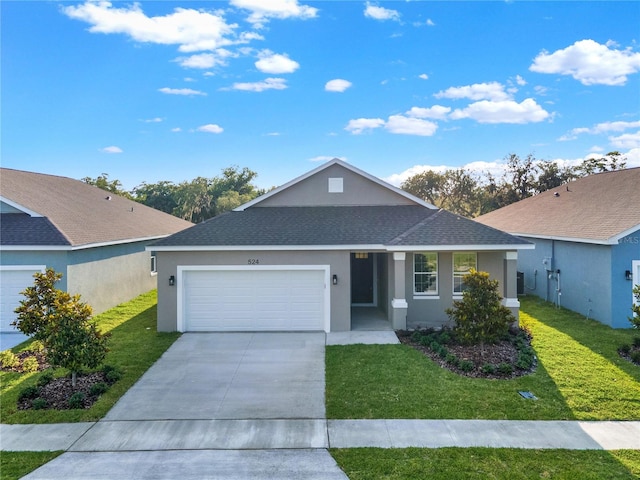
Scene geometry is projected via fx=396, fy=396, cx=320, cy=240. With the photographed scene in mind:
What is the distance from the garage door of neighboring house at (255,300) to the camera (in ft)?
42.2

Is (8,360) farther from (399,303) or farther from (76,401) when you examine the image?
(399,303)

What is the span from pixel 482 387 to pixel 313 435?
3.97m

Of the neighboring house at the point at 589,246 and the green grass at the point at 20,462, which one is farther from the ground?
the neighboring house at the point at 589,246

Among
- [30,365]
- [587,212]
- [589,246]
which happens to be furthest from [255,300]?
[587,212]

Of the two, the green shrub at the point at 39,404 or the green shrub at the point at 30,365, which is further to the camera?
the green shrub at the point at 30,365

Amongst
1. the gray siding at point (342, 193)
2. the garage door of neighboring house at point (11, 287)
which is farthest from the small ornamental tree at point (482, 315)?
the garage door of neighboring house at point (11, 287)

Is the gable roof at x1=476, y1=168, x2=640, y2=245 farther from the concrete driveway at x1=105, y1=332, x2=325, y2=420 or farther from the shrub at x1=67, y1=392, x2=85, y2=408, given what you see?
the shrub at x1=67, y1=392, x2=85, y2=408

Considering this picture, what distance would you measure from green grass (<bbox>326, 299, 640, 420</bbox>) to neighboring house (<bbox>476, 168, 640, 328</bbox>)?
2.53 meters

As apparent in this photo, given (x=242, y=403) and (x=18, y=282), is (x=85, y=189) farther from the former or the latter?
(x=242, y=403)

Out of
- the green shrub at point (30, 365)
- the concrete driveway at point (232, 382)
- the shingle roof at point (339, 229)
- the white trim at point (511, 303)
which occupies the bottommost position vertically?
the concrete driveway at point (232, 382)

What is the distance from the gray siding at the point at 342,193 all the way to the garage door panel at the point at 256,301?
4255mm

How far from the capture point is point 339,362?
9.88m

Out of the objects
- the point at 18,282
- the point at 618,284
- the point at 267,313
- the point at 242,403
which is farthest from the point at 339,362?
the point at 18,282

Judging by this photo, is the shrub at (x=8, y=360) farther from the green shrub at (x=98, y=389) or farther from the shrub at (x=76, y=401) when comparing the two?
the shrub at (x=76, y=401)
